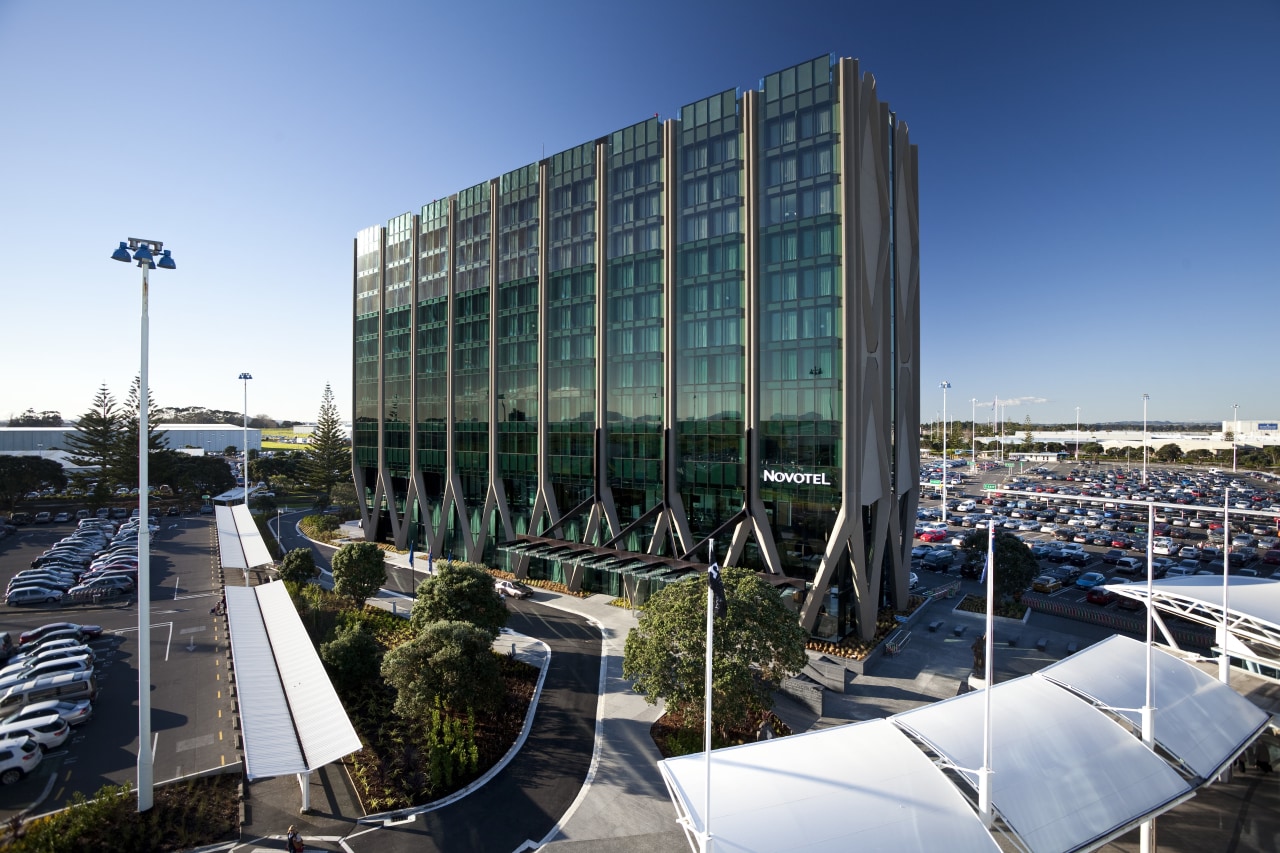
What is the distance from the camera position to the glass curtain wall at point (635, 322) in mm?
41844

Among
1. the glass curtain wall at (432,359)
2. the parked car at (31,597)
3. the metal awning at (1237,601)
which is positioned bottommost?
the parked car at (31,597)

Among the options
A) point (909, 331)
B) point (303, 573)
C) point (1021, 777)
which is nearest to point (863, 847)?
point (1021, 777)

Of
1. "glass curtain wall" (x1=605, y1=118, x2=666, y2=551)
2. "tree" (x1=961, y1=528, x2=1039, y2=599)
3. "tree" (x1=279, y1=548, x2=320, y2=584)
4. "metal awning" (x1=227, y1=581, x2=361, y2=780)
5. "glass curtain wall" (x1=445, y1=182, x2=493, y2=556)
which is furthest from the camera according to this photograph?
"glass curtain wall" (x1=445, y1=182, x2=493, y2=556)

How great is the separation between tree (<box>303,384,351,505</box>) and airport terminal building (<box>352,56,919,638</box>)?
128ft

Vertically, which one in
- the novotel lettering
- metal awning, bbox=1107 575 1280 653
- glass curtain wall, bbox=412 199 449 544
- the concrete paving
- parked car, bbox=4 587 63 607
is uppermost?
glass curtain wall, bbox=412 199 449 544

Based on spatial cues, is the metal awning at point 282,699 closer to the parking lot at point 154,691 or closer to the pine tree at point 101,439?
the parking lot at point 154,691

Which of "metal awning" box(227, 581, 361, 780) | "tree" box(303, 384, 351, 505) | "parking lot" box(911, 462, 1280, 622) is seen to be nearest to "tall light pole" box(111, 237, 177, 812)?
"metal awning" box(227, 581, 361, 780)

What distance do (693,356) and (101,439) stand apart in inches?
3504

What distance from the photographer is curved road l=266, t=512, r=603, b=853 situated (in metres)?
17.7

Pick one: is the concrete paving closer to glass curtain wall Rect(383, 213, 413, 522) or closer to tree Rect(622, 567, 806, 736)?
tree Rect(622, 567, 806, 736)

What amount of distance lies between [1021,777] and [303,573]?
43.9 m

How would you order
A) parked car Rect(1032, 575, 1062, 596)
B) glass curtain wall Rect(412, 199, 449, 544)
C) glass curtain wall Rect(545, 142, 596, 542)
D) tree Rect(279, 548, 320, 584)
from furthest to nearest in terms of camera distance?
glass curtain wall Rect(412, 199, 449, 544)
parked car Rect(1032, 575, 1062, 596)
glass curtain wall Rect(545, 142, 596, 542)
tree Rect(279, 548, 320, 584)

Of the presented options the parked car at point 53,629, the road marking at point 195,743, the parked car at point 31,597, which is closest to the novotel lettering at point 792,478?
the road marking at point 195,743

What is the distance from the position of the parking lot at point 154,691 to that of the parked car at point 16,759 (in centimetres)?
34
